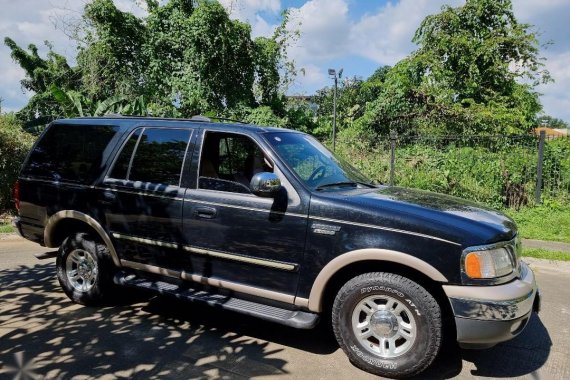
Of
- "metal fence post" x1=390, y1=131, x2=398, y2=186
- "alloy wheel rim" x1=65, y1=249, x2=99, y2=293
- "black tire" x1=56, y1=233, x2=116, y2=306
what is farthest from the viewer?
"metal fence post" x1=390, y1=131, x2=398, y2=186

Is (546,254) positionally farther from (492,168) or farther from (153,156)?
(153,156)

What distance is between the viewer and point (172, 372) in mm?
3391

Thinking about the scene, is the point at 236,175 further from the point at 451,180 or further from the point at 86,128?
the point at 451,180

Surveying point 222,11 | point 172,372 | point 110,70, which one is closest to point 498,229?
point 172,372

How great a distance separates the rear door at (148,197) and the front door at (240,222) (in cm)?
17

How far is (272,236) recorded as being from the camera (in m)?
3.70

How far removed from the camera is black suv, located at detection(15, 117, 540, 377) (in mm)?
3197

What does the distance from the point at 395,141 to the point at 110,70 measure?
11.9 metres

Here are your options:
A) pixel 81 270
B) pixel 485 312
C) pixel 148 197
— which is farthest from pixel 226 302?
pixel 485 312

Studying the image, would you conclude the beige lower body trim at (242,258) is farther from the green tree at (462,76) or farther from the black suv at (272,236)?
the green tree at (462,76)

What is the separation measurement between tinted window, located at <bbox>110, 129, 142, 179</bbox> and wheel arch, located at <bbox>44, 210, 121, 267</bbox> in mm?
546

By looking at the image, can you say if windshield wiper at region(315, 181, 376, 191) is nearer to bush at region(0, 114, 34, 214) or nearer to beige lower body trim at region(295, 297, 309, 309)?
beige lower body trim at region(295, 297, 309, 309)

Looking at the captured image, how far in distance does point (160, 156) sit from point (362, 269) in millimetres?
2241

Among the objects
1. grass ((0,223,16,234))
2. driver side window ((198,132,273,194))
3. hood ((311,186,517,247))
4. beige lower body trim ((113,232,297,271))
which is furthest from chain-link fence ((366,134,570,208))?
grass ((0,223,16,234))
